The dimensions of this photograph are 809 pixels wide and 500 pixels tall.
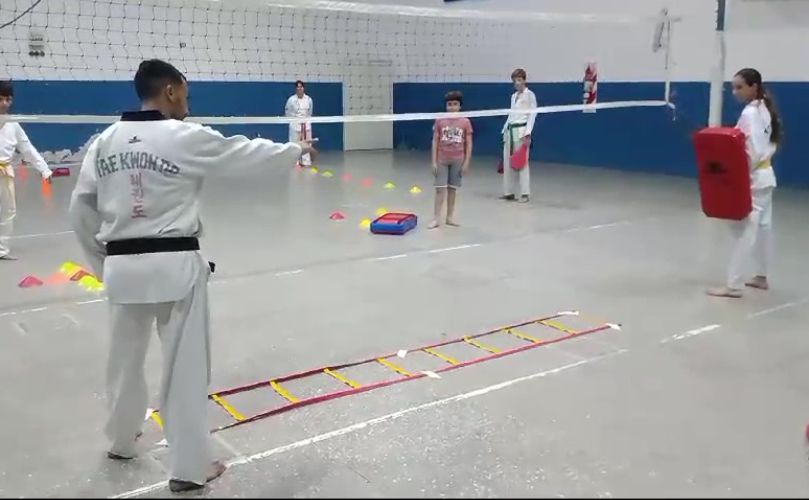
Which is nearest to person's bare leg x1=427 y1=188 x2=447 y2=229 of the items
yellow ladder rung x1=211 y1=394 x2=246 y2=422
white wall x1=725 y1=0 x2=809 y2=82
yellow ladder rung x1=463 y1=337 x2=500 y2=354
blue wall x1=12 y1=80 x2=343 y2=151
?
yellow ladder rung x1=463 y1=337 x2=500 y2=354

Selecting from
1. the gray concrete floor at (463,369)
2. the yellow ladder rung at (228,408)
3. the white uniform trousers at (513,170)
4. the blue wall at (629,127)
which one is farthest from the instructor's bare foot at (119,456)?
the blue wall at (629,127)

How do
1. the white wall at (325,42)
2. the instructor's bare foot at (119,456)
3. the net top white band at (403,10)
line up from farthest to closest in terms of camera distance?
the white wall at (325,42) → the net top white band at (403,10) → the instructor's bare foot at (119,456)

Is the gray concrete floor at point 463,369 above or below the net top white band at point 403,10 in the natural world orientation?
below

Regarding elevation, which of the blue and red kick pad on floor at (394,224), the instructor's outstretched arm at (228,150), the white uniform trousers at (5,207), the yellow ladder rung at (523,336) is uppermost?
the instructor's outstretched arm at (228,150)

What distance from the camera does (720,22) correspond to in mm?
Answer: 8586

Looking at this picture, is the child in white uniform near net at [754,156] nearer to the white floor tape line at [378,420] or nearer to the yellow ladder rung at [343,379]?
the white floor tape line at [378,420]

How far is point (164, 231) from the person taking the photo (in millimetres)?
2918

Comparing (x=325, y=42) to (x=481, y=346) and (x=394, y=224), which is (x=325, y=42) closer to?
(x=394, y=224)

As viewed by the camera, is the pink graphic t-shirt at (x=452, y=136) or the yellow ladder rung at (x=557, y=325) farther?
the pink graphic t-shirt at (x=452, y=136)

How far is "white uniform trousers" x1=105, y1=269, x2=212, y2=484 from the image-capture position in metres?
2.96

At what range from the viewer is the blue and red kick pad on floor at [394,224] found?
830cm

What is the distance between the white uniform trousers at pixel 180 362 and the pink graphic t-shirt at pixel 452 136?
5565 millimetres

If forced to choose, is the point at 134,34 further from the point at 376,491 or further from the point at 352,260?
the point at 376,491

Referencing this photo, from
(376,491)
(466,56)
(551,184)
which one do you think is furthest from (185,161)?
(466,56)
